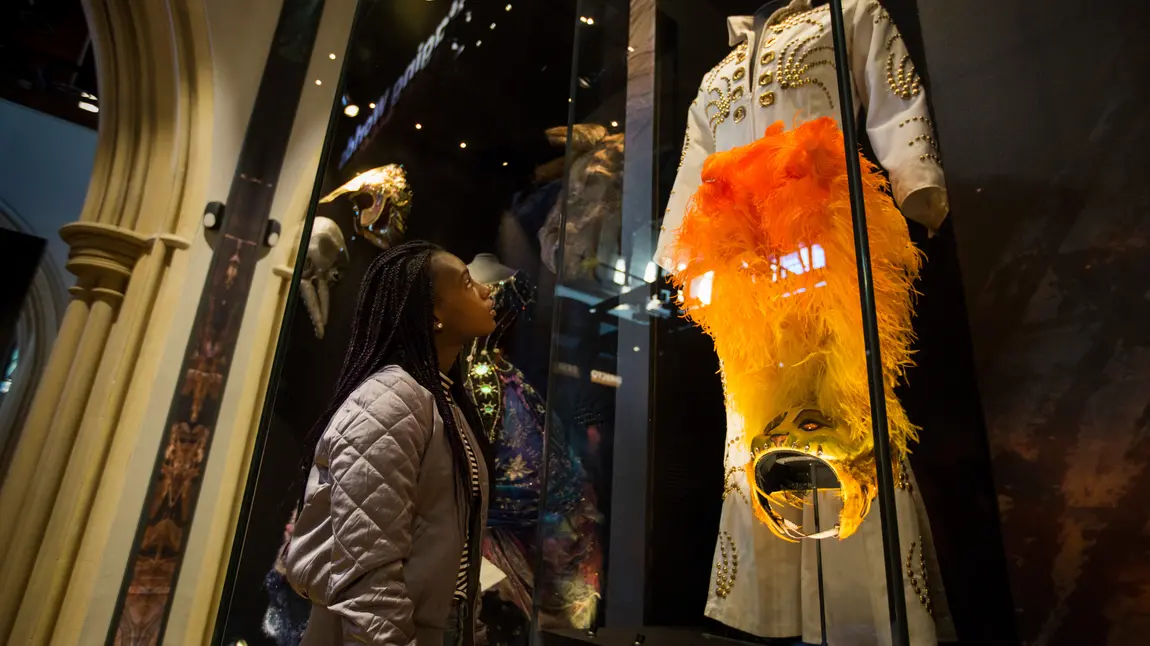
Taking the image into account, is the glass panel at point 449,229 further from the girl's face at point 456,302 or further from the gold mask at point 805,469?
the gold mask at point 805,469

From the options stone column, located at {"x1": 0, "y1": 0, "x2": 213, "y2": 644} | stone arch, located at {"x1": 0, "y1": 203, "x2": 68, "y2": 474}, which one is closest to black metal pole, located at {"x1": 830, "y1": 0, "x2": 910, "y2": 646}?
stone column, located at {"x1": 0, "y1": 0, "x2": 213, "y2": 644}

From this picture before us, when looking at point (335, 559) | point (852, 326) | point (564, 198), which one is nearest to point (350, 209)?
point (564, 198)

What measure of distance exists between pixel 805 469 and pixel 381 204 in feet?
5.34

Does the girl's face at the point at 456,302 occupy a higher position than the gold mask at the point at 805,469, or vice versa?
the girl's face at the point at 456,302

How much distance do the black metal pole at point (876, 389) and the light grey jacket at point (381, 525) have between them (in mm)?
771

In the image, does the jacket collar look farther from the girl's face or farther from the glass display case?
the girl's face

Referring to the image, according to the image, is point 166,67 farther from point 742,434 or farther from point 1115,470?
point 1115,470

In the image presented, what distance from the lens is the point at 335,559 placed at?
3.74 ft

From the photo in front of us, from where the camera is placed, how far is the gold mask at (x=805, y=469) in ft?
4.25

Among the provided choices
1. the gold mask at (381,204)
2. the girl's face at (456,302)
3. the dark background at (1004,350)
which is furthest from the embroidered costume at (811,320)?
the gold mask at (381,204)

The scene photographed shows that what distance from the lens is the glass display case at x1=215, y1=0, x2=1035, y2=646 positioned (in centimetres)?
141

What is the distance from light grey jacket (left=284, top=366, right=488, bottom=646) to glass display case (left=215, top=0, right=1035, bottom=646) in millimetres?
327

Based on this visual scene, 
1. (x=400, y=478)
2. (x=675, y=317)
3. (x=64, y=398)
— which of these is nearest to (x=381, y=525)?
(x=400, y=478)

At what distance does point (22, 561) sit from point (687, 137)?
300cm
